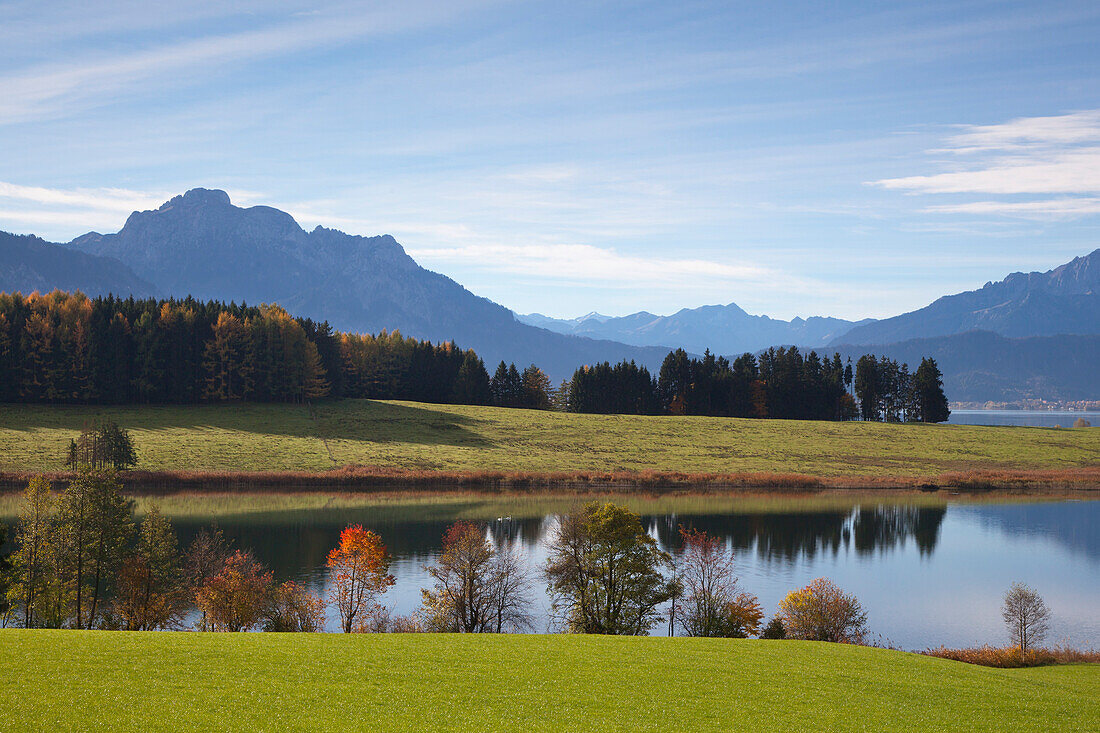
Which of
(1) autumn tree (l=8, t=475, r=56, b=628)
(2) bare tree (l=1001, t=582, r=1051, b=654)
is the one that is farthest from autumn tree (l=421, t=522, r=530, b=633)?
(2) bare tree (l=1001, t=582, r=1051, b=654)

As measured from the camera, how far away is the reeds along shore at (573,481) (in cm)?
8869

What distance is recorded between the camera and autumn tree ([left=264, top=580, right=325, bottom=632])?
126ft

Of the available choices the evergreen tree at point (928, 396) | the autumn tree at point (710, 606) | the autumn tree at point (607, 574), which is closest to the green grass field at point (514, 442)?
the evergreen tree at point (928, 396)

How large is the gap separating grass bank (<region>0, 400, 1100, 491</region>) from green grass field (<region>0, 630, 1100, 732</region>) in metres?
68.2

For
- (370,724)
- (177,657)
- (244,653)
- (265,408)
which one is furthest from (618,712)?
(265,408)

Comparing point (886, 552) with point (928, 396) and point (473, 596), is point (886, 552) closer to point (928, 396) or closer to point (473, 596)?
point (473, 596)

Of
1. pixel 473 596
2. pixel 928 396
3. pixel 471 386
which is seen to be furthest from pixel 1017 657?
pixel 928 396

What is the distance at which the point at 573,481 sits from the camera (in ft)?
313

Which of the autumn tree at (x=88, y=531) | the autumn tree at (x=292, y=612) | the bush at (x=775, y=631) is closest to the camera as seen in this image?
the autumn tree at (x=292, y=612)

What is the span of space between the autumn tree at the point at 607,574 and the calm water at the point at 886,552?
3.82 m

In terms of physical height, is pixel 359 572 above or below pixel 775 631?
above

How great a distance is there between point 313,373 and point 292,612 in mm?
105530

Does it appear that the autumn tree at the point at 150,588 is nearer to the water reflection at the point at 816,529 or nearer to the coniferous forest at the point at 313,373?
the water reflection at the point at 816,529

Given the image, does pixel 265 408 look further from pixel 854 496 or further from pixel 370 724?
pixel 370 724
